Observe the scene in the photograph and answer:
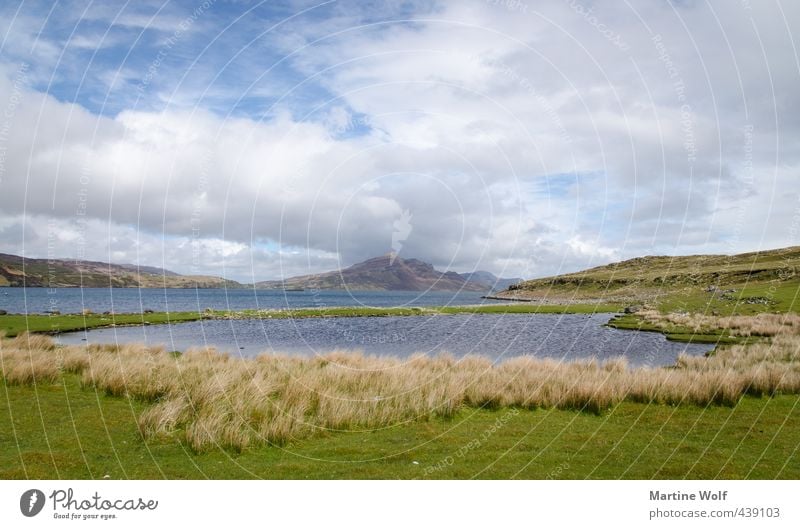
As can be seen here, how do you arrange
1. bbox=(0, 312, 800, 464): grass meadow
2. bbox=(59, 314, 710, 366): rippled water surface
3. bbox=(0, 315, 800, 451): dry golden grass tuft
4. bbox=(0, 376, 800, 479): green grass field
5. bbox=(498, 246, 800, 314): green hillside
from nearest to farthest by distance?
bbox=(0, 376, 800, 479): green grass field
bbox=(0, 312, 800, 464): grass meadow
bbox=(0, 315, 800, 451): dry golden grass tuft
bbox=(59, 314, 710, 366): rippled water surface
bbox=(498, 246, 800, 314): green hillside

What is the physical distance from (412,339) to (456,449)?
31997 millimetres

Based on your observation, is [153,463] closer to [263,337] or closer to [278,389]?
[278,389]

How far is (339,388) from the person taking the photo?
15.6 meters

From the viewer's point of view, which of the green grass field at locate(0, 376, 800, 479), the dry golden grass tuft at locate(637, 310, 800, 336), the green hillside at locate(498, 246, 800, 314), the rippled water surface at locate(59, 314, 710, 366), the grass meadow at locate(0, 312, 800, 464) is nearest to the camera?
the green grass field at locate(0, 376, 800, 479)

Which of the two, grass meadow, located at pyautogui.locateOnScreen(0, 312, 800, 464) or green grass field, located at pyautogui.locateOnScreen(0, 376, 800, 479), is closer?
green grass field, located at pyautogui.locateOnScreen(0, 376, 800, 479)

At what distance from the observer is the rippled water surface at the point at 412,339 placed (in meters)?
32.1

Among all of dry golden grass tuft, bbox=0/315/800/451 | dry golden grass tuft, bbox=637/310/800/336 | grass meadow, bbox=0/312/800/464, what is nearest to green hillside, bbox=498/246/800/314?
dry golden grass tuft, bbox=637/310/800/336

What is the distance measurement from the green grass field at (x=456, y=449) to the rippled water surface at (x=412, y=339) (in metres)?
13.7

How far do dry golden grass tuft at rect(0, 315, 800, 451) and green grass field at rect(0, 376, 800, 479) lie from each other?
563mm

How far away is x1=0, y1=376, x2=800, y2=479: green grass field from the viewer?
9.25m

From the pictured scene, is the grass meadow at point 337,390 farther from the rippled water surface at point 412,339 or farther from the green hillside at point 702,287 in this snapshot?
the green hillside at point 702,287

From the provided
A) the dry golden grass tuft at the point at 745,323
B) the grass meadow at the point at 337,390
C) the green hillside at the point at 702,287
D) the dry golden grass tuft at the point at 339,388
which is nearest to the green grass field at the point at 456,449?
the grass meadow at the point at 337,390

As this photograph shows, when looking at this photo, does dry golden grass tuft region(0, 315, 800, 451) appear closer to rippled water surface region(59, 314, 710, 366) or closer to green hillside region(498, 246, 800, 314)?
rippled water surface region(59, 314, 710, 366)
